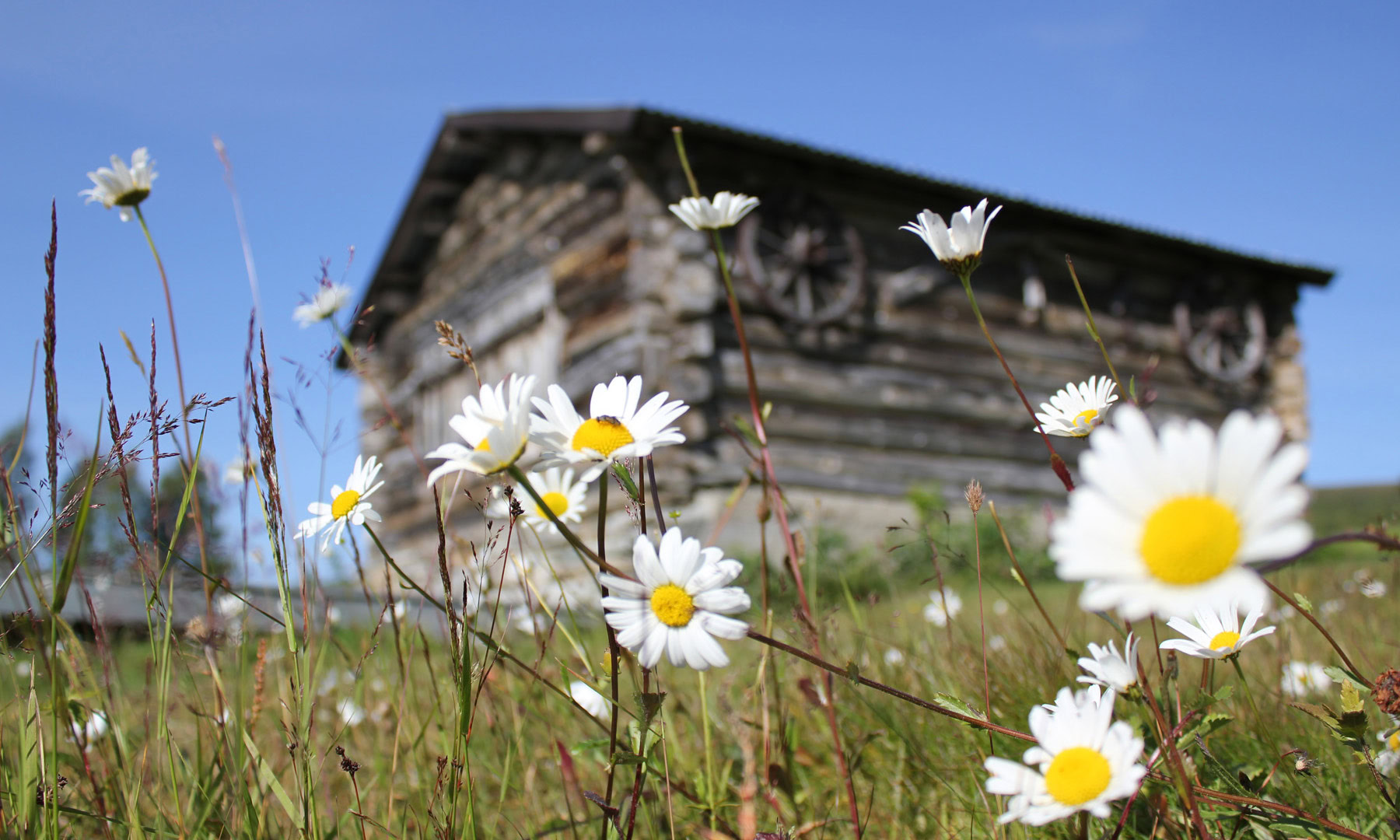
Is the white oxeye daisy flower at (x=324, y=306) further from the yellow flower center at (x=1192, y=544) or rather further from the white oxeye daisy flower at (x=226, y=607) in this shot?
the yellow flower center at (x=1192, y=544)

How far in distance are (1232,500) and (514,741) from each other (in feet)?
3.95

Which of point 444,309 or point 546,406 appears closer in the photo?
point 546,406

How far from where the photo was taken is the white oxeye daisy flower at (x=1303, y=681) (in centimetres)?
159

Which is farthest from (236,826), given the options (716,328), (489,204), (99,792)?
(489,204)

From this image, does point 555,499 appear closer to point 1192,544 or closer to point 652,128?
point 1192,544

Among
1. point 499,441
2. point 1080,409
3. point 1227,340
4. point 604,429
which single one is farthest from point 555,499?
point 1227,340

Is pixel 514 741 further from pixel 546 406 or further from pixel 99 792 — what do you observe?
pixel 546 406

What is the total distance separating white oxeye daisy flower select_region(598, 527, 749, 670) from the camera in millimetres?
786

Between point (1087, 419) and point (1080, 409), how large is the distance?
5 centimetres

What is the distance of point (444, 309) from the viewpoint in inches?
349

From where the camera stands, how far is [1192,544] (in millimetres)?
530

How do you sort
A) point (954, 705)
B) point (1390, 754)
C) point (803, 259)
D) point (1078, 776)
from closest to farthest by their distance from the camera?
point (1078, 776) < point (954, 705) < point (1390, 754) < point (803, 259)

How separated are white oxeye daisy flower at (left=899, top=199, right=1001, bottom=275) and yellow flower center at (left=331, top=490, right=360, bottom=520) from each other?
2.19 feet

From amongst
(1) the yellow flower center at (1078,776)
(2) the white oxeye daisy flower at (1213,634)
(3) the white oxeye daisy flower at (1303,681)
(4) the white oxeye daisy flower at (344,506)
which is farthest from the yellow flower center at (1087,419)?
(3) the white oxeye daisy flower at (1303,681)
